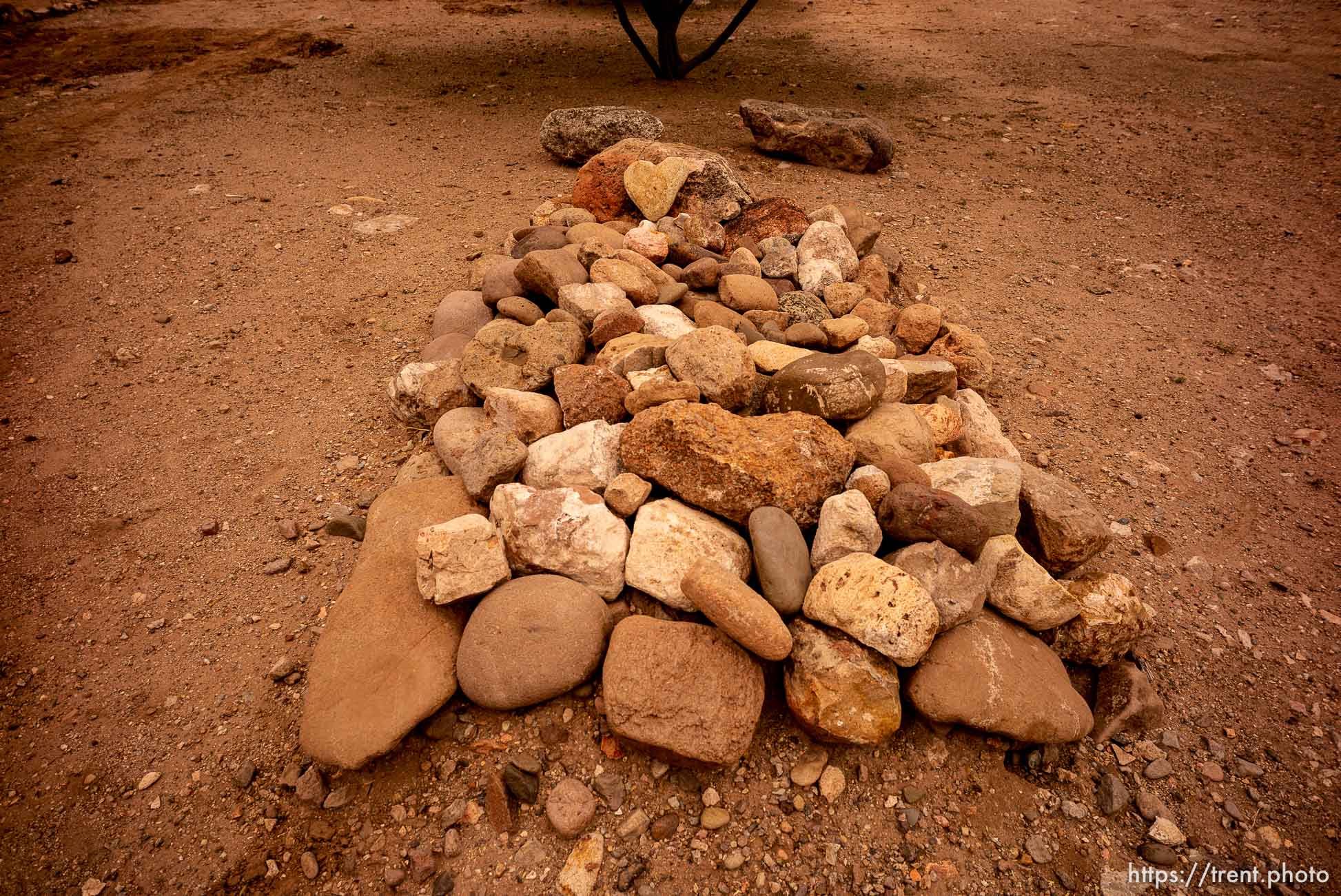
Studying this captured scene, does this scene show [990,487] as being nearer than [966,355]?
Yes

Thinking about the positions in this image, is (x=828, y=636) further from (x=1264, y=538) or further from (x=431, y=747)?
(x=1264, y=538)

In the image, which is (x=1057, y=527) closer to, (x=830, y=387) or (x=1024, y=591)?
(x=1024, y=591)

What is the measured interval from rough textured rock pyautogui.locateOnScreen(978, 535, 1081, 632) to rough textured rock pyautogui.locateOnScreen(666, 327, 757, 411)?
3.44ft

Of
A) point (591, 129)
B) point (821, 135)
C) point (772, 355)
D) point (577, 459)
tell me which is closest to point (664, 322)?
point (772, 355)

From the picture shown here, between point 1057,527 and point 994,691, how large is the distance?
2.31ft

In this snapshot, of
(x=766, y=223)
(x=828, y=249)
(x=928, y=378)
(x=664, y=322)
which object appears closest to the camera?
(x=928, y=378)

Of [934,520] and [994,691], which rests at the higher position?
[934,520]

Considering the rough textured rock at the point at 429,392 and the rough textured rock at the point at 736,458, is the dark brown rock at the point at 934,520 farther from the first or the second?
the rough textured rock at the point at 429,392

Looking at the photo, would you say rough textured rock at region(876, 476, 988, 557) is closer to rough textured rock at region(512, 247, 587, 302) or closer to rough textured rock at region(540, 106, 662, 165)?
rough textured rock at region(512, 247, 587, 302)

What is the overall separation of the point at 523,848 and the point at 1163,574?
8.38ft

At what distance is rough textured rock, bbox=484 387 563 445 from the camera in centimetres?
268

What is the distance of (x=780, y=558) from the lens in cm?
215

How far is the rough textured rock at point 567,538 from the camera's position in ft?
7.34

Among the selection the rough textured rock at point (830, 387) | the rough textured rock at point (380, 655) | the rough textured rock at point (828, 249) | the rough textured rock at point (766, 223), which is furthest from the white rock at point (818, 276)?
the rough textured rock at point (380, 655)
